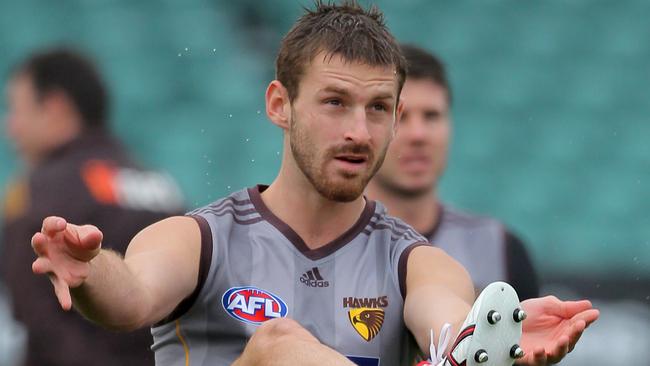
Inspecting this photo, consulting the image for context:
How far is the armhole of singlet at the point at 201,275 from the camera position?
13.1ft

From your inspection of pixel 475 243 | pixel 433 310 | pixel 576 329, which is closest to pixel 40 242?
pixel 433 310

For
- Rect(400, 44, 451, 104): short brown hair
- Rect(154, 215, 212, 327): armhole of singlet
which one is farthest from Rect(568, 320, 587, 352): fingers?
Rect(400, 44, 451, 104): short brown hair

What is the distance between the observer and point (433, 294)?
154 inches

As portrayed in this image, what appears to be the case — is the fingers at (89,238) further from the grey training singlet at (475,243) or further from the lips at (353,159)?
the grey training singlet at (475,243)

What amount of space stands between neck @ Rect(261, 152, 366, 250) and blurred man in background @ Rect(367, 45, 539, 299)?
1.84 meters

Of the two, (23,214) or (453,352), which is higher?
(453,352)

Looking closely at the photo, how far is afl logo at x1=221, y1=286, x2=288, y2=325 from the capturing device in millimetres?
4004

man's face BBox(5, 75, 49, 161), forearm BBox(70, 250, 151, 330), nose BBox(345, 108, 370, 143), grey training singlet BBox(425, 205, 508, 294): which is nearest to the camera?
forearm BBox(70, 250, 151, 330)

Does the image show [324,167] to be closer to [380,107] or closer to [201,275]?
[380,107]

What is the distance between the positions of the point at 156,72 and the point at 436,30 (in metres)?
2.23

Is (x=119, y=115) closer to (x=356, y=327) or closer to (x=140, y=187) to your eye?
(x=140, y=187)

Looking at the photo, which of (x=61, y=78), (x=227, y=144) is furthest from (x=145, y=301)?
(x=227, y=144)

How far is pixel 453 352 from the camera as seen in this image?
3561 mm

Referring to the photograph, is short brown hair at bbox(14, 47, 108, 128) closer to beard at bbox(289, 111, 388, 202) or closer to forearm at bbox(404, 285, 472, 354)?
beard at bbox(289, 111, 388, 202)
